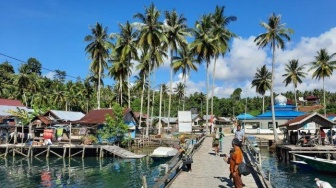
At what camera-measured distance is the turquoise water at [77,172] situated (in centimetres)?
2441

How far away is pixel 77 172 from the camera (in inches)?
1152

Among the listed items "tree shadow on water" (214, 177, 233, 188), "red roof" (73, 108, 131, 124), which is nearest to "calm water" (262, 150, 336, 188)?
"tree shadow on water" (214, 177, 233, 188)

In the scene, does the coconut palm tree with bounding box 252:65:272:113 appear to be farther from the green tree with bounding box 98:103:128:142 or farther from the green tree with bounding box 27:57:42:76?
the green tree with bounding box 27:57:42:76

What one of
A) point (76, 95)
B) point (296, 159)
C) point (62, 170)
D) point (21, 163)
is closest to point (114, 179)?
point (62, 170)

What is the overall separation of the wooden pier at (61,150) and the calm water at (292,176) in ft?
50.1

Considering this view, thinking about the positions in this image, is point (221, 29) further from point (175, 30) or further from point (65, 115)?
point (65, 115)

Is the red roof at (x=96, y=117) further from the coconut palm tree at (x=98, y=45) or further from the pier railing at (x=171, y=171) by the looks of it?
the pier railing at (x=171, y=171)

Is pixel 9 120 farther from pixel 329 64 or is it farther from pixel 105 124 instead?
pixel 329 64

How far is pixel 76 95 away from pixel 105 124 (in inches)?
2110

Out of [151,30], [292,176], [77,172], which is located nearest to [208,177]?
[292,176]

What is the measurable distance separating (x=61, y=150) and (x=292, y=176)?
27.4 meters

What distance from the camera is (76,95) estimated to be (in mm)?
94125

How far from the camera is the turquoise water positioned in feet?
80.1

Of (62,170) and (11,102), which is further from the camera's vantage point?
(11,102)
